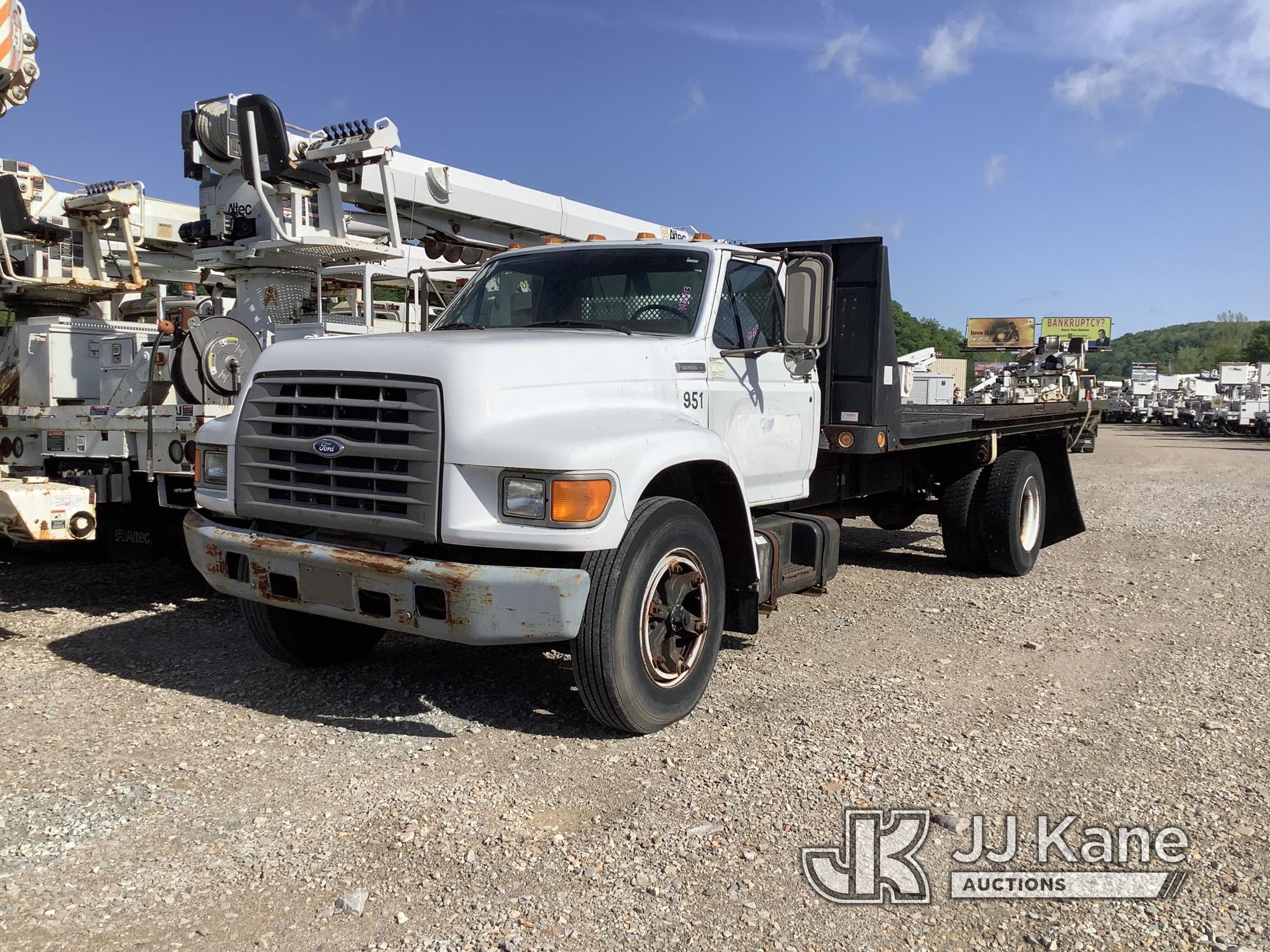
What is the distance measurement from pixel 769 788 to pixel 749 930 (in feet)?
3.21

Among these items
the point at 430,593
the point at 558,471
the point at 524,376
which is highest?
the point at 524,376

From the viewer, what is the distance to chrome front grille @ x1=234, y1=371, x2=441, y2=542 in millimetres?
3918

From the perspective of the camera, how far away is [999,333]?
102 m

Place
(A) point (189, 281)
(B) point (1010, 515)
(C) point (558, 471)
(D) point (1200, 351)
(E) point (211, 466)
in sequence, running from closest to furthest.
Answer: (C) point (558, 471)
(E) point (211, 466)
(B) point (1010, 515)
(A) point (189, 281)
(D) point (1200, 351)

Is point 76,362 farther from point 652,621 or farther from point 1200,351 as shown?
point 1200,351

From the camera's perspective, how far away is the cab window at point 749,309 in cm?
525

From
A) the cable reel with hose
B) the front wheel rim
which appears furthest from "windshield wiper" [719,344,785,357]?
the cable reel with hose

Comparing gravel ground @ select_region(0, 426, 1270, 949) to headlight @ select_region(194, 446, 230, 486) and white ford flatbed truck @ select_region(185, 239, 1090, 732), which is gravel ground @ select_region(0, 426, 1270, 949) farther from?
headlight @ select_region(194, 446, 230, 486)

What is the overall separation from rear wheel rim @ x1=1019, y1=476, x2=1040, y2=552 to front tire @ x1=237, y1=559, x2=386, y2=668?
5.66m

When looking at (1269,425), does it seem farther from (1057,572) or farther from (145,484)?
(145,484)

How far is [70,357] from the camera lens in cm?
719

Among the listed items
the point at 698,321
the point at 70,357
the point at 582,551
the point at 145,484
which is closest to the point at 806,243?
the point at 698,321

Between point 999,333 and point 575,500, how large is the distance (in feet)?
346

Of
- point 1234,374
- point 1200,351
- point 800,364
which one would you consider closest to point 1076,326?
point 1200,351
